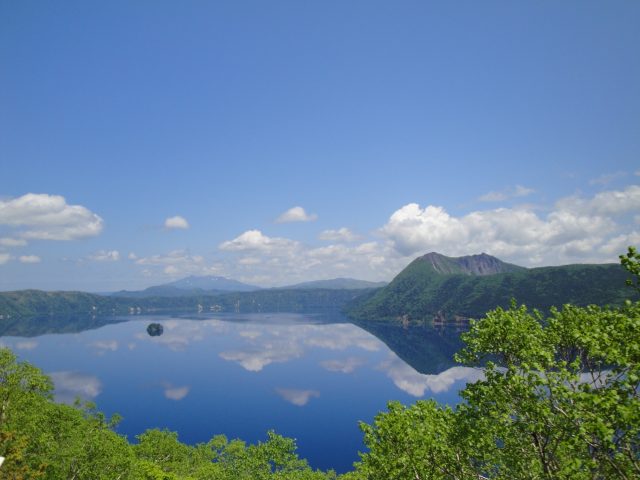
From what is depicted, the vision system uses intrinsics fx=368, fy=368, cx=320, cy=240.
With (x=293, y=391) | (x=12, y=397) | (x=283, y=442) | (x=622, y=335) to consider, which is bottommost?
(x=293, y=391)

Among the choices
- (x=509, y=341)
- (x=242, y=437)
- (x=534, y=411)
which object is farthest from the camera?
(x=242, y=437)

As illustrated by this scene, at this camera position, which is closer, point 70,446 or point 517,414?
point 517,414

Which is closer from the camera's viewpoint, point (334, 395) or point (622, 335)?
point (622, 335)

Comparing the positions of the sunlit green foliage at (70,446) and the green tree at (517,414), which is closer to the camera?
the green tree at (517,414)

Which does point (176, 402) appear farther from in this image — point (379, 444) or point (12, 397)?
point (379, 444)

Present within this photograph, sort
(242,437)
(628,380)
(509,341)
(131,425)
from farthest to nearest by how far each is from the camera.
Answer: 1. (131,425)
2. (242,437)
3. (509,341)
4. (628,380)

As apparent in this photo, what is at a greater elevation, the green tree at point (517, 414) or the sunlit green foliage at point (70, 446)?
the green tree at point (517, 414)

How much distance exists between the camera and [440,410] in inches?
1113

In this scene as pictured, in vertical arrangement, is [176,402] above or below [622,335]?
below

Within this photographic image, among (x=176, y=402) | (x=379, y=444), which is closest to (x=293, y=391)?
(x=176, y=402)

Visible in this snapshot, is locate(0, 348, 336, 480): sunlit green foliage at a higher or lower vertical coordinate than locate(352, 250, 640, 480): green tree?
lower

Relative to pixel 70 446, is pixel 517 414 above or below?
above

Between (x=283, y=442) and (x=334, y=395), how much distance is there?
146 meters

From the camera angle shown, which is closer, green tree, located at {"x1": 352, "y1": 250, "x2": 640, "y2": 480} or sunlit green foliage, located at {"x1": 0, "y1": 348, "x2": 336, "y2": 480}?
green tree, located at {"x1": 352, "y1": 250, "x2": 640, "y2": 480}
